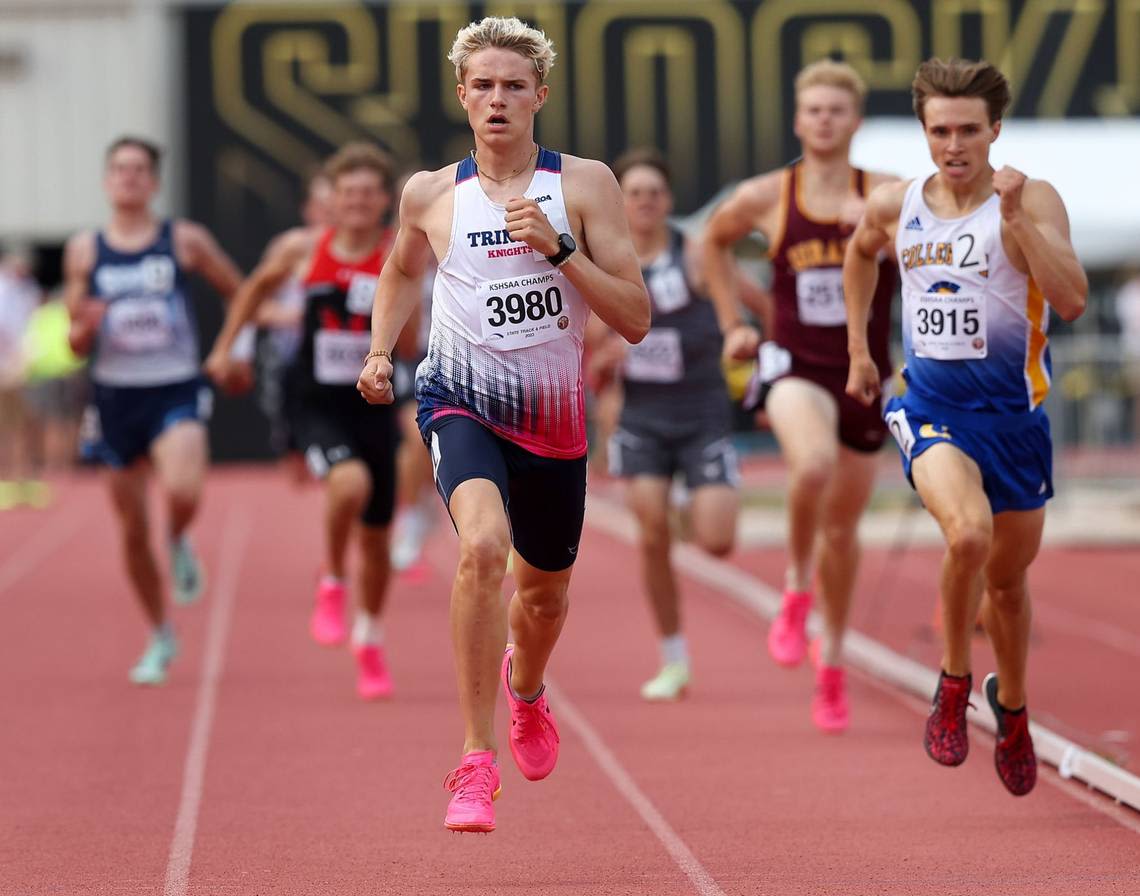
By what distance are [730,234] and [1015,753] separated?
285 centimetres

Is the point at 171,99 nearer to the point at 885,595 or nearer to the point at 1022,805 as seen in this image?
the point at 885,595

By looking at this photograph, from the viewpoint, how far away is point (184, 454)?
9.31 meters

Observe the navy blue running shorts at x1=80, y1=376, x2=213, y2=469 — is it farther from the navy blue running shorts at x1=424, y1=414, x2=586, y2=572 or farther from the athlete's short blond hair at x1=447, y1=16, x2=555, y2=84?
the athlete's short blond hair at x1=447, y1=16, x2=555, y2=84

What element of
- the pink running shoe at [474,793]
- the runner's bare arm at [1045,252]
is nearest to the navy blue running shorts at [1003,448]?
the runner's bare arm at [1045,252]

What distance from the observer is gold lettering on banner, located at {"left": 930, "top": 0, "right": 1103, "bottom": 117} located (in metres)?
25.3

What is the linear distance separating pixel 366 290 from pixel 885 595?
5018 millimetres

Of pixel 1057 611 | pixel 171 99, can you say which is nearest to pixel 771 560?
pixel 1057 611

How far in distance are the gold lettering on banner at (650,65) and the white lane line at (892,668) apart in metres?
8.83

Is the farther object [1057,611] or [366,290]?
[1057,611]

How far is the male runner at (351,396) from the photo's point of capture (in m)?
9.10

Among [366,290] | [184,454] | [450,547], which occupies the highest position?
[366,290]

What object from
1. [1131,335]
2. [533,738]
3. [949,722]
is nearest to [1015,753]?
[949,722]

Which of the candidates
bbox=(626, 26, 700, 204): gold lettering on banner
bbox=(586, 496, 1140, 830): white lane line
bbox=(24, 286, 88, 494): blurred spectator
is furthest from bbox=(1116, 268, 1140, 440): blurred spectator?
bbox=(24, 286, 88, 494): blurred spectator

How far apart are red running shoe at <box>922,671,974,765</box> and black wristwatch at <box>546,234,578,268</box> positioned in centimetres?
182
